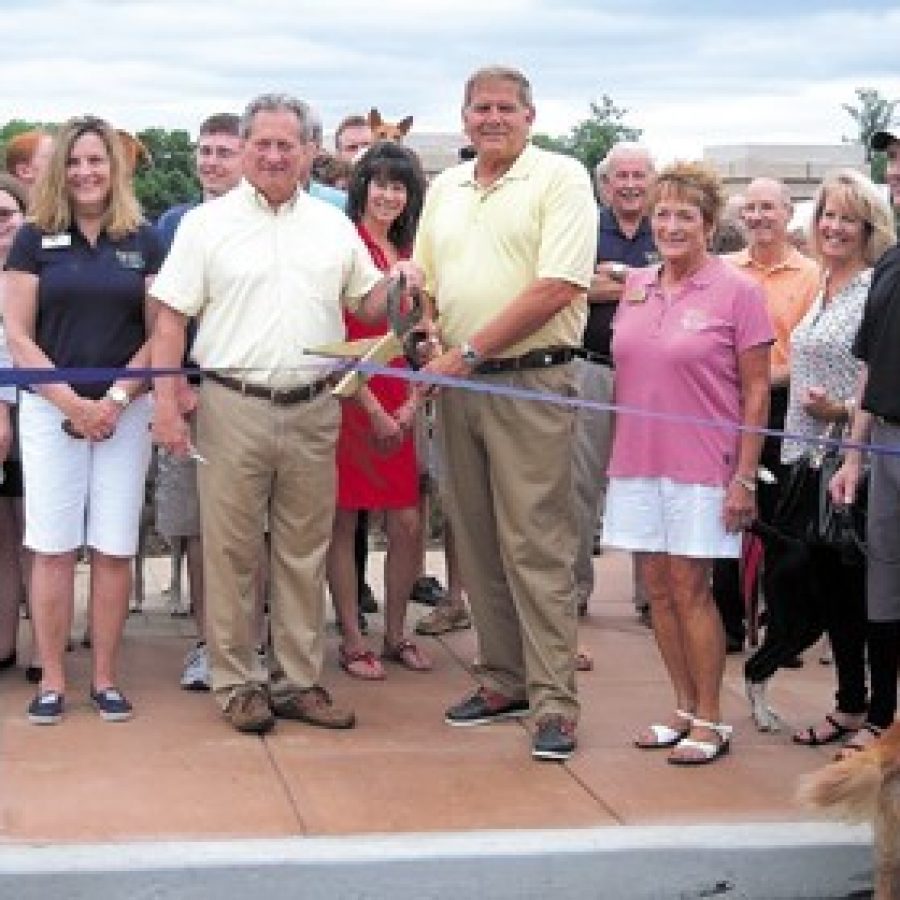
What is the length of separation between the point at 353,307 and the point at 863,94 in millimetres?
16945

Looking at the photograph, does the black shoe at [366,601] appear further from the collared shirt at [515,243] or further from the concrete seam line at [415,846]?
the concrete seam line at [415,846]

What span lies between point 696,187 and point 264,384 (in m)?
1.64

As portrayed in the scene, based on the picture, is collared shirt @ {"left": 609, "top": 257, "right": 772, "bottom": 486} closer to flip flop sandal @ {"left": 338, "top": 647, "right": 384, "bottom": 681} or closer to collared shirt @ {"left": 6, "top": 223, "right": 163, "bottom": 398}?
flip flop sandal @ {"left": 338, "top": 647, "right": 384, "bottom": 681}

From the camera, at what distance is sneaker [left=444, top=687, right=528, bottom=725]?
651 centimetres

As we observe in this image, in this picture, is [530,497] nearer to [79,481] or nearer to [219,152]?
[79,481]

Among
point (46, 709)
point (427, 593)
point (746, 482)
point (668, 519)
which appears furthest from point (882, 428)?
point (427, 593)

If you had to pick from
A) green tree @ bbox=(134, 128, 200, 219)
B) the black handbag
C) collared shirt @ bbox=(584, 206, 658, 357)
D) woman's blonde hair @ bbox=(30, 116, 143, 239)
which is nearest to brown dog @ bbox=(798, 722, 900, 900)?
the black handbag

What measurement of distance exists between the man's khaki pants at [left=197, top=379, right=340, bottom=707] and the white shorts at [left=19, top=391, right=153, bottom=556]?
0.27 meters

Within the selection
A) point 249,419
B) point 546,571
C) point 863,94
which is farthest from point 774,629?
point 863,94

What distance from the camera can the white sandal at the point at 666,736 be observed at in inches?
245

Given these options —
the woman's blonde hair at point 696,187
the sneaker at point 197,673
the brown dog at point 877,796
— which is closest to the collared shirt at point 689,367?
the woman's blonde hair at point 696,187

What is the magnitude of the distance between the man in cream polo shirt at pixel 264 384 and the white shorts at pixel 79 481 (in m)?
0.27

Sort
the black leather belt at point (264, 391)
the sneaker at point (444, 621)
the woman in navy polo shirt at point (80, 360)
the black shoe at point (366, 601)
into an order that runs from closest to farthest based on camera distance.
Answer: the black leather belt at point (264, 391)
the woman in navy polo shirt at point (80, 360)
the sneaker at point (444, 621)
the black shoe at point (366, 601)

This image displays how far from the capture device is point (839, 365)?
643cm
